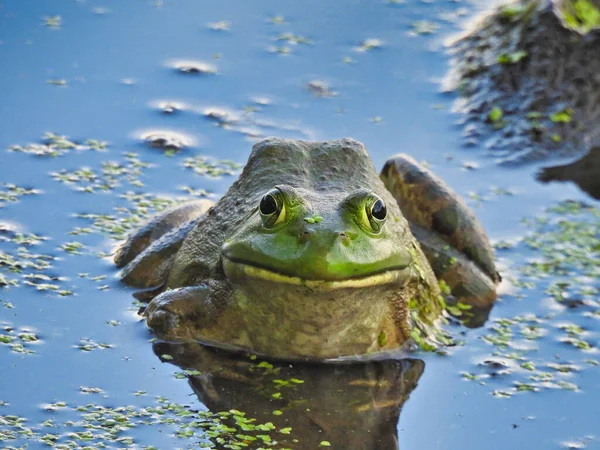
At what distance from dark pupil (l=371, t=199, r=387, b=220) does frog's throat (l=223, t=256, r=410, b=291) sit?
0.25 metres

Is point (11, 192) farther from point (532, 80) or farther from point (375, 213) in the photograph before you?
point (532, 80)

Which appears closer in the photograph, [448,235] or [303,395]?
[303,395]

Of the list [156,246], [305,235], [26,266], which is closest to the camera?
[305,235]

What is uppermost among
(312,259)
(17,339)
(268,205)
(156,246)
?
(268,205)

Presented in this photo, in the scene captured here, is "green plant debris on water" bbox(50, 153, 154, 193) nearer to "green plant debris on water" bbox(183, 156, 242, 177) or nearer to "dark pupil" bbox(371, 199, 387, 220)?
"green plant debris on water" bbox(183, 156, 242, 177)

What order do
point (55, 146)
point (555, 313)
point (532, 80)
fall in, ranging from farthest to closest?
point (532, 80), point (55, 146), point (555, 313)

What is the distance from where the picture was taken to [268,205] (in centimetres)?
493

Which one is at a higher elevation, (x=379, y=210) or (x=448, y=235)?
(x=379, y=210)

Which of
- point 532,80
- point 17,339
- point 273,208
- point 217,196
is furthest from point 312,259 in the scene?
point 532,80

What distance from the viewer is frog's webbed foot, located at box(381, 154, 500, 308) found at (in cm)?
630

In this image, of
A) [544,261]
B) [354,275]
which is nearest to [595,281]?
[544,261]

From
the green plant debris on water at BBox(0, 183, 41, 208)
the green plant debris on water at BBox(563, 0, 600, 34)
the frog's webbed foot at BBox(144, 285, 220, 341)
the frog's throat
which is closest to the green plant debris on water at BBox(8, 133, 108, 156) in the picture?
the green plant debris on water at BBox(0, 183, 41, 208)

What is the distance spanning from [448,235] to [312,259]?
6.10ft

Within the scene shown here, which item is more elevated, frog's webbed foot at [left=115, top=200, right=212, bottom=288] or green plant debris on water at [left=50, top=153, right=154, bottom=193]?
frog's webbed foot at [left=115, top=200, right=212, bottom=288]
